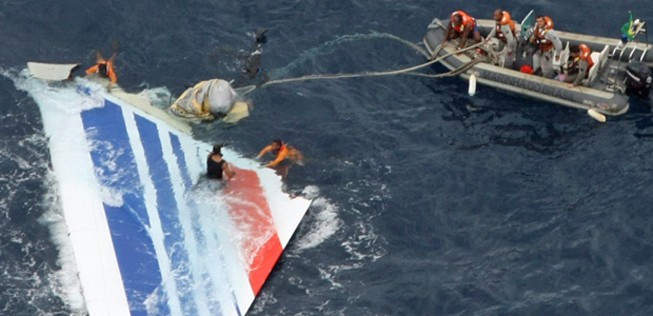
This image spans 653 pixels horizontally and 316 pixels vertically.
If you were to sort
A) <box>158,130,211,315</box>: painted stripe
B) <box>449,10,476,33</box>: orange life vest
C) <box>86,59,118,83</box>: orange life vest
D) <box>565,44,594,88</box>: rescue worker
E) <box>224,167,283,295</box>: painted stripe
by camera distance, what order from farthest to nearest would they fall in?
<box>449,10,476,33</box>: orange life vest → <box>86,59,118,83</box>: orange life vest → <box>565,44,594,88</box>: rescue worker → <box>224,167,283,295</box>: painted stripe → <box>158,130,211,315</box>: painted stripe

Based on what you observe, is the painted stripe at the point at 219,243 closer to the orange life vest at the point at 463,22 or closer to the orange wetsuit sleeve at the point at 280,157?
the orange wetsuit sleeve at the point at 280,157

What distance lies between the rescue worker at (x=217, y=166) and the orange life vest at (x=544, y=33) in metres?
12.4

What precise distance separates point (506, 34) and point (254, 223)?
12.6m

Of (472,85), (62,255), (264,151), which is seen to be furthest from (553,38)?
(62,255)

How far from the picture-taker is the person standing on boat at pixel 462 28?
137 feet

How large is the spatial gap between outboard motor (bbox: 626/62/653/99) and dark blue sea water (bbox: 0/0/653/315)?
0.68 meters

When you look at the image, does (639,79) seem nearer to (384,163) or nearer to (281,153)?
(384,163)

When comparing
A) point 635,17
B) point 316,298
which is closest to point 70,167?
point 316,298

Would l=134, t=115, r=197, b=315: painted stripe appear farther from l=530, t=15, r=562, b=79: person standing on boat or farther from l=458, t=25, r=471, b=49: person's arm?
l=530, t=15, r=562, b=79: person standing on boat

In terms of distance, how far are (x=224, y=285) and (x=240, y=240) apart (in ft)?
6.23

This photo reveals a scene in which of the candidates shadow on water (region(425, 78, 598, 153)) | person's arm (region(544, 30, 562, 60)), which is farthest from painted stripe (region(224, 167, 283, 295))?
person's arm (region(544, 30, 562, 60))

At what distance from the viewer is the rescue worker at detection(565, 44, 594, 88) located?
3944 centimetres

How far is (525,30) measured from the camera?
41.0 m

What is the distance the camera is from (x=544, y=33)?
1582 inches
